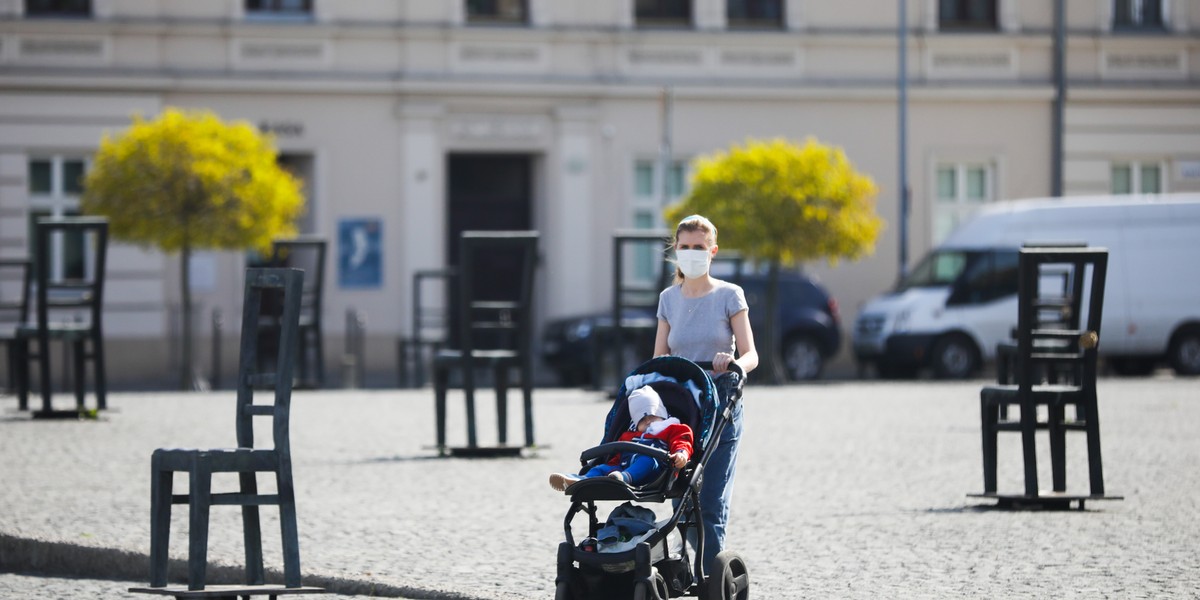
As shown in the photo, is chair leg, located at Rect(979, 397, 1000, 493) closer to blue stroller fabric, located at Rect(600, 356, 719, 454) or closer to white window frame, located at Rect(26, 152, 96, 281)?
blue stroller fabric, located at Rect(600, 356, 719, 454)

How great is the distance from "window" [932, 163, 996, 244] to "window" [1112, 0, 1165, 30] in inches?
142

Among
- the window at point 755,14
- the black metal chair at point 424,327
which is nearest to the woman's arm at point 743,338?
the black metal chair at point 424,327

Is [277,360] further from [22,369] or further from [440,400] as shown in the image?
[22,369]

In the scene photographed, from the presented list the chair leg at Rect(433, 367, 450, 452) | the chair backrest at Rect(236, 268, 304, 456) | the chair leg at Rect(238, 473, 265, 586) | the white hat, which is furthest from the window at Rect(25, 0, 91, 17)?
the white hat

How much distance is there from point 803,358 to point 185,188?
373 inches

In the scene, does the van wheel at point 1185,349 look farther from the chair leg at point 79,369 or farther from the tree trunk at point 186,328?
the chair leg at point 79,369

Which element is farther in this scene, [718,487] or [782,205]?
[782,205]

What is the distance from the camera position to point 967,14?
35.3 m

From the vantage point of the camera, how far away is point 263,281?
8.27 meters

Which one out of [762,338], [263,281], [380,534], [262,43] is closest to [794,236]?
[762,338]

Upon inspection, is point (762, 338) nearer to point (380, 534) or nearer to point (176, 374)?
point (176, 374)

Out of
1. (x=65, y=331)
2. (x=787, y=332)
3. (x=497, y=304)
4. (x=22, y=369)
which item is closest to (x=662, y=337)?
(x=497, y=304)

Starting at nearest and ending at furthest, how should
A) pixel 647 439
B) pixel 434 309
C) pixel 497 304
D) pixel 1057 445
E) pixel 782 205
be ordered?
pixel 647 439 < pixel 1057 445 < pixel 497 304 < pixel 782 205 < pixel 434 309

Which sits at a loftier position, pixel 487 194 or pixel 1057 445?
pixel 487 194
